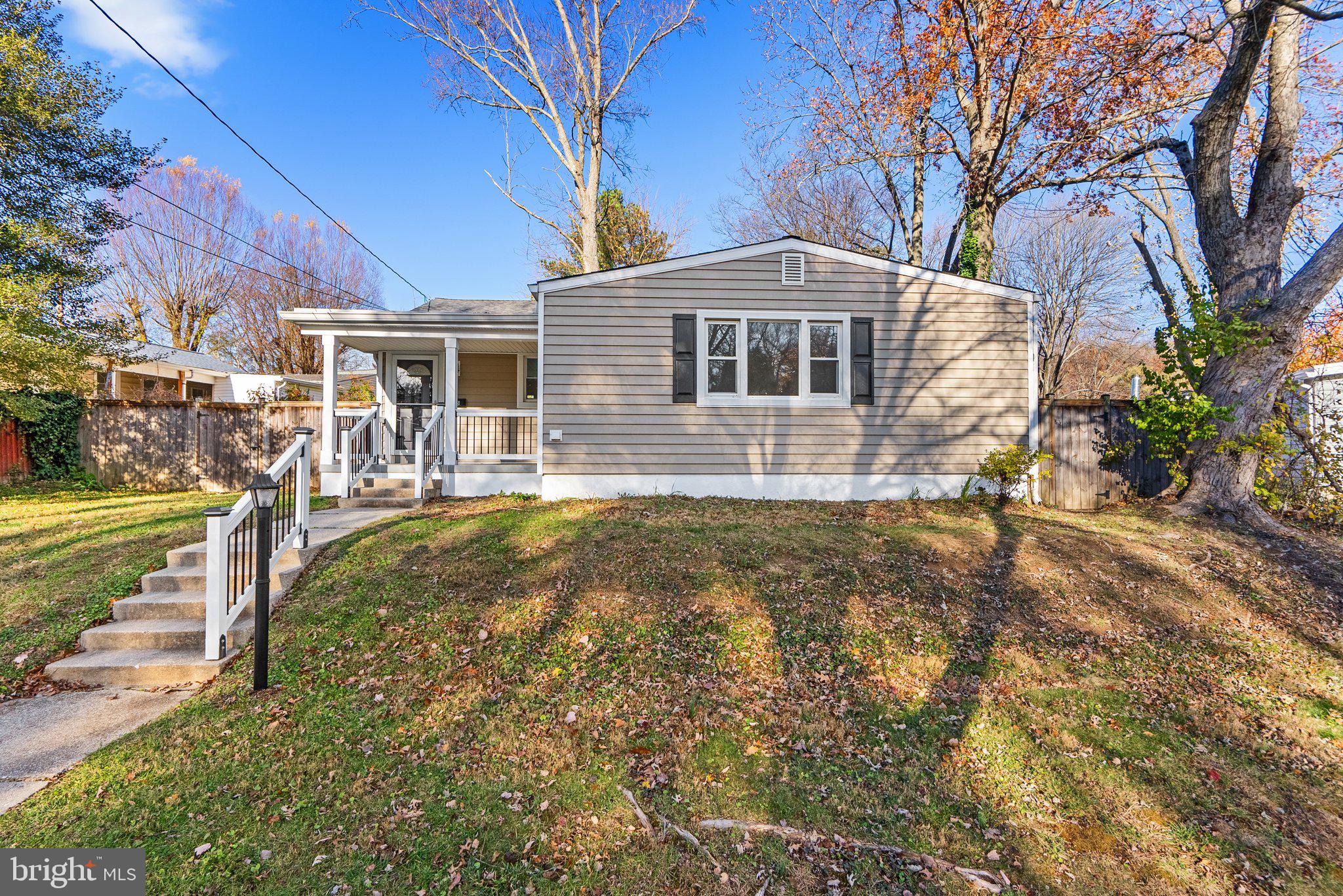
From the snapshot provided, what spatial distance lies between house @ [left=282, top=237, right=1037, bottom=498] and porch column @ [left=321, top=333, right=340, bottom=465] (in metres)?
0.18

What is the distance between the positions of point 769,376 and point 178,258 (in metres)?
24.7

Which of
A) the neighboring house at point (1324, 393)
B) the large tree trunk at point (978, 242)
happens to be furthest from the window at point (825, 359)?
the neighboring house at point (1324, 393)

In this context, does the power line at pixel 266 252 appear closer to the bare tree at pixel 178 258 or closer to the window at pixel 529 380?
the bare tree at pixel 178 258

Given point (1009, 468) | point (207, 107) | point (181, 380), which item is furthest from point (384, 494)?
point (181, 380)

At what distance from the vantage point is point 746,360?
29.0 feet

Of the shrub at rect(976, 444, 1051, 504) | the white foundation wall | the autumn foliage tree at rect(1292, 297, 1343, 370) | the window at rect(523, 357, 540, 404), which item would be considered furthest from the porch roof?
the autumn foliage tree at rect(1292, 297, 1343, 370)

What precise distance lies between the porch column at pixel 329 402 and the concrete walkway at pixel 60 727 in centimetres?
601

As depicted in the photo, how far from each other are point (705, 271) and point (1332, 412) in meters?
8.69

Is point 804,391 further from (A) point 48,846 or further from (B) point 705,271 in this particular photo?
(A) point 48,846

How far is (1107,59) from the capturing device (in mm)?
10734

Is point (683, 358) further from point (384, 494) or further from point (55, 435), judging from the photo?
point (55, 435)

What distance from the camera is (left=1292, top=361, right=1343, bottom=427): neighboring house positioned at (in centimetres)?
780

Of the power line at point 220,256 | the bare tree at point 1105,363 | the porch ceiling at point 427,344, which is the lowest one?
the porch ceiling at point 427,344

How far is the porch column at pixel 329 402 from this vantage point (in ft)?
30.7
